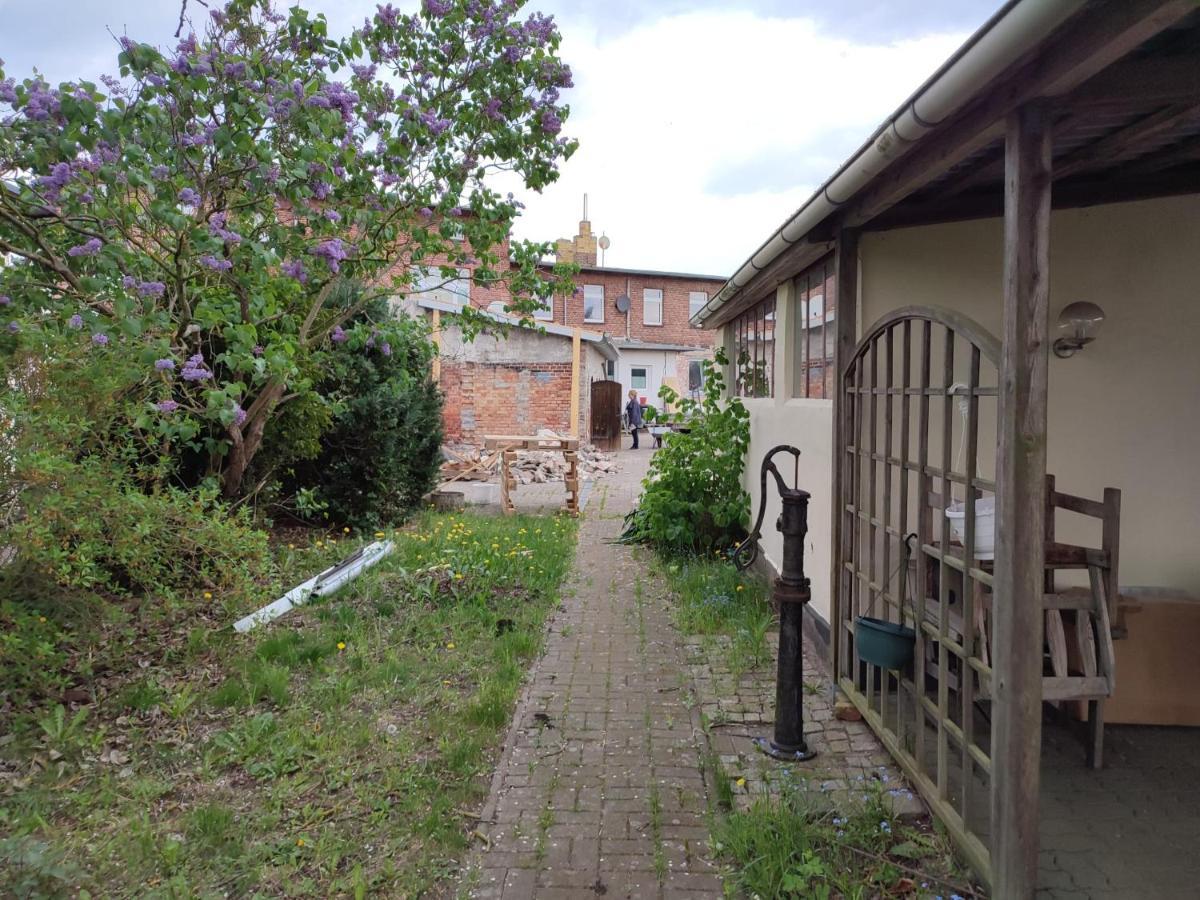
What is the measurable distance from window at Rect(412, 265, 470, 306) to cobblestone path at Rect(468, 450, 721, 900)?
11.5 ft

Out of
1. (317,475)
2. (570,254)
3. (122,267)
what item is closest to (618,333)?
(570,254)

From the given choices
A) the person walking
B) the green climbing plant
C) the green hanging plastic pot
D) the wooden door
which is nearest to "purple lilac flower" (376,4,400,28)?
the green climbing plant

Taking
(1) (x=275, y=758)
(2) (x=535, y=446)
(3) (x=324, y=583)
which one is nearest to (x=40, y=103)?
(1) (x=275, y=758)

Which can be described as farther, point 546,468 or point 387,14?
point 546,468

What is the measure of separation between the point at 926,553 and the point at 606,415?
20.9 m

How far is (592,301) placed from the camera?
106 feet

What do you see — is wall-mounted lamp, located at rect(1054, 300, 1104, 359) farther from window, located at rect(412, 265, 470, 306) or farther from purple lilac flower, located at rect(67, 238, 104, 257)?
purple lilac flower, located at rect(67, 238, 104, 257)

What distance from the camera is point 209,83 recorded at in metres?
4.42

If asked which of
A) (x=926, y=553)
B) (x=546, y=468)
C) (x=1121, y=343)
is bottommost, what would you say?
(x=546, y=468)

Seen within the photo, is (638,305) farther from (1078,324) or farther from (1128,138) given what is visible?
(1128,138)

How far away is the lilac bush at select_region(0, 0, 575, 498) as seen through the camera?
155 inches

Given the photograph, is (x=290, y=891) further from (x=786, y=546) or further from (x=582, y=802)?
(x=786, y=546)

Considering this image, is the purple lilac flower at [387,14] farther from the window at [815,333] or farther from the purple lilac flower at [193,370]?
the window at [815,333]

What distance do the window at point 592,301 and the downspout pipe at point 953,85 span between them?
29.0 metres
